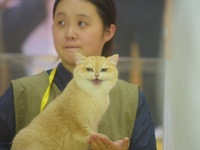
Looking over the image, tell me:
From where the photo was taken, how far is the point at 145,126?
2.75 ft

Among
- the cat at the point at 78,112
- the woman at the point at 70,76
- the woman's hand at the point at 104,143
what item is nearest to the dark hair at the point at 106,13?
the woman at the point at 70,76

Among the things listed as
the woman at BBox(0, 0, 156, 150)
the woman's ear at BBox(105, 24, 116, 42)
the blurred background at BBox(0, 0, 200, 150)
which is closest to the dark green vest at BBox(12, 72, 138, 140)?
the woman at BBox(0, 0, 156, 150)

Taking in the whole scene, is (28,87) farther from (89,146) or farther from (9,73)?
(9,73)

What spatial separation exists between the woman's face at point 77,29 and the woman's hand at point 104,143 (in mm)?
223

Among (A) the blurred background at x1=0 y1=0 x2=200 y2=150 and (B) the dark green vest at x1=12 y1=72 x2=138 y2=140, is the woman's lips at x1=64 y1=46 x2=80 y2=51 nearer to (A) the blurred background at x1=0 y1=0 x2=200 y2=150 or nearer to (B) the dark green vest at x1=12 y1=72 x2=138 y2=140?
(B) the dark green vest at x1=12 y1=72 x2=138 y2=140

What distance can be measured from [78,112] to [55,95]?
6.0 inches

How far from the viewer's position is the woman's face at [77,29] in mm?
730

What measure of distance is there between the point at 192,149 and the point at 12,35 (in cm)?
105

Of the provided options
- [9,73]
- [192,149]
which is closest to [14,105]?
[192,149]

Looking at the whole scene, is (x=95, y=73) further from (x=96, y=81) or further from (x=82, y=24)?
(x=82, y=24)

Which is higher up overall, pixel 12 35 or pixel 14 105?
pixel 12 35

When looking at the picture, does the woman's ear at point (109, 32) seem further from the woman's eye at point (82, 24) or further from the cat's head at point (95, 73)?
the cat's head at point (95, 73)

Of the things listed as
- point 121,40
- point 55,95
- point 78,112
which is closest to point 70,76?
point 55,95

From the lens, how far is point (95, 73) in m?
0.61
